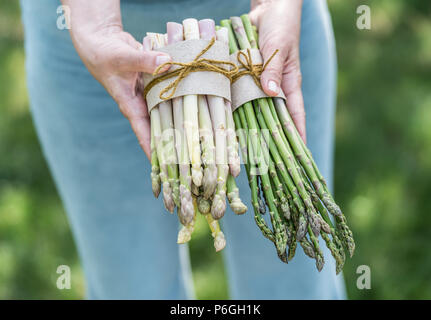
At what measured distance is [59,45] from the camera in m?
1.30

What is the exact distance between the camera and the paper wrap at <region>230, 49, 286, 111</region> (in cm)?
107

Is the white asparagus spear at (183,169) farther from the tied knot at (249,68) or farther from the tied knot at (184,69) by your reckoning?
the tied knot at (249,68)

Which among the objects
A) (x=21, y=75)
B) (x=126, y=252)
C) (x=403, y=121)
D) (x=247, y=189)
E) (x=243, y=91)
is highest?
(x=21, y=75)

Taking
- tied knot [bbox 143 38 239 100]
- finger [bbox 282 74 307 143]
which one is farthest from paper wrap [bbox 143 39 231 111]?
finger [bbox 282 74 307 143]

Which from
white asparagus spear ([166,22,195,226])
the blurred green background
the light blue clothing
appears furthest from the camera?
the blurred green background

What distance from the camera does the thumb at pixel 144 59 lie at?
1.00 meters

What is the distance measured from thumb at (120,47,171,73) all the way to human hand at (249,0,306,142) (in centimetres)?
23

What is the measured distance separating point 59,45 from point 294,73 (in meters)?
0.63

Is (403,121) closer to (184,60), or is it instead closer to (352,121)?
(352,121)

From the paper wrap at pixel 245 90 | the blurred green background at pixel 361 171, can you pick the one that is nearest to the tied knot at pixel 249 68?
the paper wrap at pixel 245 90

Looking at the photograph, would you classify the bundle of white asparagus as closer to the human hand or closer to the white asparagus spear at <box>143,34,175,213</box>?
the white asparagus spear at <box>143,34,175,213</box>

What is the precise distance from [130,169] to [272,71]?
0.58 metres

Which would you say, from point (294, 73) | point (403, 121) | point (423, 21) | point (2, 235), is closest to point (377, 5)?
point (423, 21)

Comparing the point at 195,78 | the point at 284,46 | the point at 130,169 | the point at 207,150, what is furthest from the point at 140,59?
the point at 130,169
